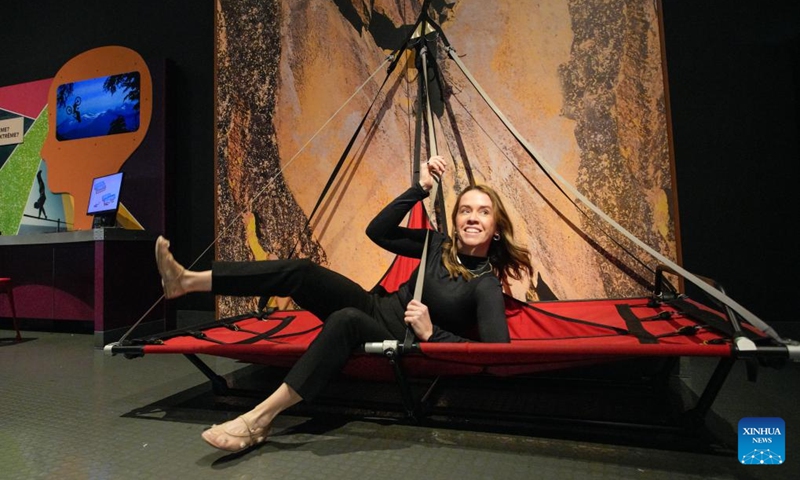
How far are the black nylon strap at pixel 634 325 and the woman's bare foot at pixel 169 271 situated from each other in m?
1.31

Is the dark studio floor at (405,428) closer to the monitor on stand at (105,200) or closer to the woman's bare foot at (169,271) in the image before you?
the woman's bare foot at (169,271)

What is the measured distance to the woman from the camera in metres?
1.24

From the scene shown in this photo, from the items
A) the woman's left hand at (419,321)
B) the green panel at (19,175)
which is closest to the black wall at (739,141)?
the woman's left hand at (419,321)

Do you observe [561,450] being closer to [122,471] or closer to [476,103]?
[122,471]

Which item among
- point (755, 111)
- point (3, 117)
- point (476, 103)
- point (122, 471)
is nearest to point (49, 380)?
point (122, 471)

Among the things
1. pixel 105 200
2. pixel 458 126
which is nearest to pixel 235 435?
pixel 458 126

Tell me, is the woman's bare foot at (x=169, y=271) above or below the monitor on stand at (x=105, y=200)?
below

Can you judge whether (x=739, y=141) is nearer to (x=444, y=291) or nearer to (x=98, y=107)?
(x=444, y=291)

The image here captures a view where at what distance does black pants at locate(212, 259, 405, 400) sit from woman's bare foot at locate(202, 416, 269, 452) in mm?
160

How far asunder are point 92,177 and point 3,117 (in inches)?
45.4

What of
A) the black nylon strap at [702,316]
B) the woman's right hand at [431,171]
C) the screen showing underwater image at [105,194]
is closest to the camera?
the black nylon strap at [702,316]

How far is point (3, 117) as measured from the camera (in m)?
3.45

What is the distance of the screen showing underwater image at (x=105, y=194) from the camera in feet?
9.08

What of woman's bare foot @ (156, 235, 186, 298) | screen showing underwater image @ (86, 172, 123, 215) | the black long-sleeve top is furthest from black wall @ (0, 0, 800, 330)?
screen showing underwater image @ (86, 172, 123, 215)
